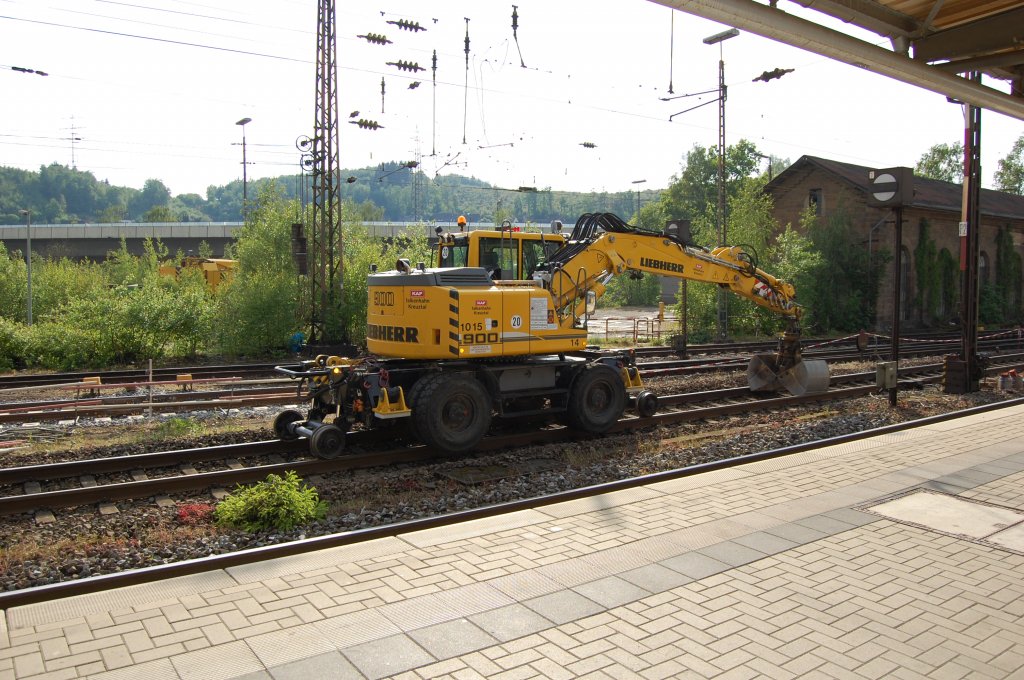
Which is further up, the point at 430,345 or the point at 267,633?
the point at 430,345

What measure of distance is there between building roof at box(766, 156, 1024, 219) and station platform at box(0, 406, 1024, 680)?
36011 millimetres

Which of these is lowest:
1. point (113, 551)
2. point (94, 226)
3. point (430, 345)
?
point (113, 551)

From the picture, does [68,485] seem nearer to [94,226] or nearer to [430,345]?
[430,345]

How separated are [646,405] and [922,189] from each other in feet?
134

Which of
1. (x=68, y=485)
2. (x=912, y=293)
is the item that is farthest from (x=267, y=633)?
(x=912, y=293)

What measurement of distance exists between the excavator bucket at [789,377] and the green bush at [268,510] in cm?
1117

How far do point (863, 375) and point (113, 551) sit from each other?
17.1m

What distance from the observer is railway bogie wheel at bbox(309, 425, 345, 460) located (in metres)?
9.59

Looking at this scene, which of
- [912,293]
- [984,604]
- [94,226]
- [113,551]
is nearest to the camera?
[984,604]

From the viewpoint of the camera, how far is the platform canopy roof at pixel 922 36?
6.65 metres

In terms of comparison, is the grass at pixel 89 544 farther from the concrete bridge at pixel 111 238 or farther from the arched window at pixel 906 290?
the concrete bridge at pixel 111 238

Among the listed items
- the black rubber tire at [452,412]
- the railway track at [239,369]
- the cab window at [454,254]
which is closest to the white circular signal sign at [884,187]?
the cab window at [454,254]

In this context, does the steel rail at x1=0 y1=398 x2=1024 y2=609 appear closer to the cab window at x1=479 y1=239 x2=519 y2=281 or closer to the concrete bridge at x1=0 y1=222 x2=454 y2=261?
the cab window at x1=479 y1=239 x2=519 y2=281

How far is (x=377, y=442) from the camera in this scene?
438 inches
